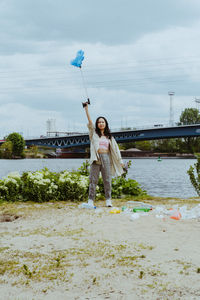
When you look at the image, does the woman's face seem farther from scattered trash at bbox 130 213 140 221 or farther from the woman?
scattered trash at bbox 130 213 140 221

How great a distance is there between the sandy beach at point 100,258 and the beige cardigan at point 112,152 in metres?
1.63

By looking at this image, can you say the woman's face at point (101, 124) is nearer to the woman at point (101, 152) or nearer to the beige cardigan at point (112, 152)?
the woman at point (101, 152)

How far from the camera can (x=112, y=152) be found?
8141 mm

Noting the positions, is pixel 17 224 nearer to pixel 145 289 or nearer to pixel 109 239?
pixel 109 239

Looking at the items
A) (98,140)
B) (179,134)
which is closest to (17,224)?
(98,140)

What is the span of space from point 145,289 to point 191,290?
1.37 feet

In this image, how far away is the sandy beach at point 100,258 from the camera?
3.30m

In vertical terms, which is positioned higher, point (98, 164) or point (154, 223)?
point (98, 164)

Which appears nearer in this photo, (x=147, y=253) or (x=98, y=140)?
(x=147, y=253)

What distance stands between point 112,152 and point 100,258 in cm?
413

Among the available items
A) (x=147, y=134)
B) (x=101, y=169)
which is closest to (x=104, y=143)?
(x=101, y=169)

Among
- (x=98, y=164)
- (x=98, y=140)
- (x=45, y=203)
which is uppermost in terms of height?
(x=98, y=140)

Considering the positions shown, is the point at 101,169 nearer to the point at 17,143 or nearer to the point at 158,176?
the point at 158,176

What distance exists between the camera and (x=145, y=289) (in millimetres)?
3285
